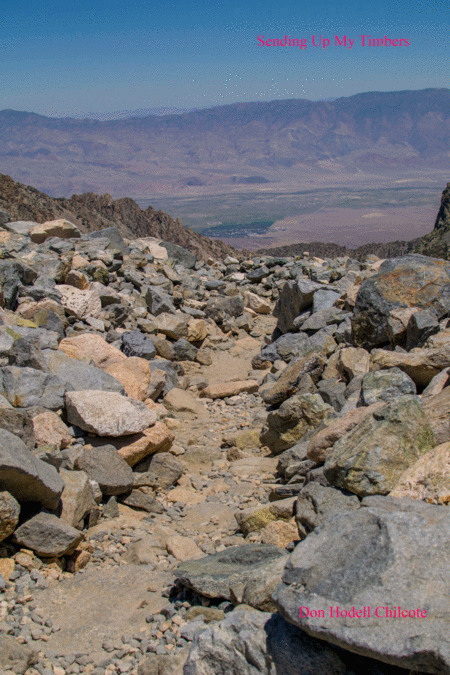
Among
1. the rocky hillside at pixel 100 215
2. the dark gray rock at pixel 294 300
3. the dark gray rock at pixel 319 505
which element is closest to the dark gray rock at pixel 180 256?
the dark gray rock at pixel 294 300

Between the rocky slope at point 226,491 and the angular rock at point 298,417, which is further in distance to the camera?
the angular rock at point 298,417

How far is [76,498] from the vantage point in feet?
16.2

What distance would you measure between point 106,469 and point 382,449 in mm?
3049

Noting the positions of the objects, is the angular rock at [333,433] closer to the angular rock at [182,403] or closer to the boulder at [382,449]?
the boulder at [382,449]

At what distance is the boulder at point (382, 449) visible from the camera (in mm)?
3785

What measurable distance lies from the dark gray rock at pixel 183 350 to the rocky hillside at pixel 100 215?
1684 centimetres

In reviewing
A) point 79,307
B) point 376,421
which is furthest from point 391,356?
point 79,307

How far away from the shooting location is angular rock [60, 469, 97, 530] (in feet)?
15.9

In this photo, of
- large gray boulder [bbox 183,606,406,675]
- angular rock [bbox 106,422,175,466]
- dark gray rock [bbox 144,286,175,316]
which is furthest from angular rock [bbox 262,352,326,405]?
large gray boulder [bbox 183,606,406,675]

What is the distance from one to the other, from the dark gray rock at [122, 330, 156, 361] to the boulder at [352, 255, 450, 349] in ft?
12.7

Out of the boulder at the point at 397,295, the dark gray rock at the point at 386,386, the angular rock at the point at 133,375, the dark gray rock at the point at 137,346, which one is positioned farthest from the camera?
the dark gray rock at the point at 137,346

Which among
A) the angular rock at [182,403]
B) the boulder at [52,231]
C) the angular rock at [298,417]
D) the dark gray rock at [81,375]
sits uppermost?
the boulder at [52,231]

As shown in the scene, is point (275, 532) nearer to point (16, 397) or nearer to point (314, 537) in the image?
point (314, 537)

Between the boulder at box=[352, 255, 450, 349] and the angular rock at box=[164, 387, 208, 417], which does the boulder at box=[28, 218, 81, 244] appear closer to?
the angular rock at box=[164, 387, 208, 417]
